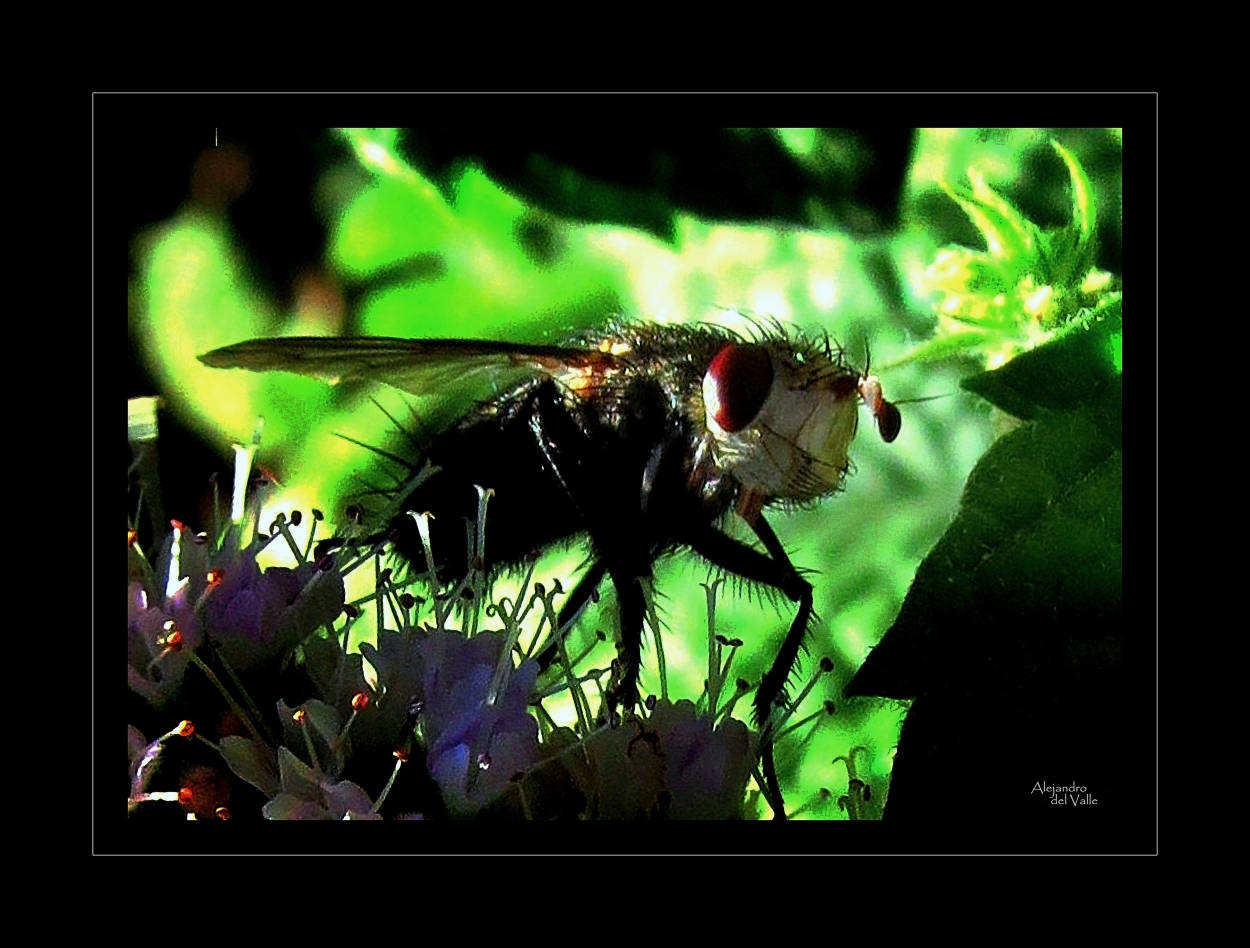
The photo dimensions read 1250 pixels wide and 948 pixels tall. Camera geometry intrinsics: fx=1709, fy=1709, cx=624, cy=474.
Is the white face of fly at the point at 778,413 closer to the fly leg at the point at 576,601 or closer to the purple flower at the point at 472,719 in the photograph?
the fly leg at the point at 576,601

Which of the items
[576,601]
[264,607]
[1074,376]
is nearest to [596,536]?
[576,601]

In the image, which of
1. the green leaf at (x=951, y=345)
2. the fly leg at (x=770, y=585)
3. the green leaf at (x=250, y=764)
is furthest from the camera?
the green leaf at (x=951, y=345)

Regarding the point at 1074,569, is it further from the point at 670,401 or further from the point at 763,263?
the point at 763,263

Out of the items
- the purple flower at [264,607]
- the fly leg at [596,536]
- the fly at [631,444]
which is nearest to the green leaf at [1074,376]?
the fly at [631,444]

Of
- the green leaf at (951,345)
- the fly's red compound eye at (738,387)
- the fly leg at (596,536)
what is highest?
the green leaf at (951,345)

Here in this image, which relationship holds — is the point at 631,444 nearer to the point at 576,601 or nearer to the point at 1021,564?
the point at 576,601
